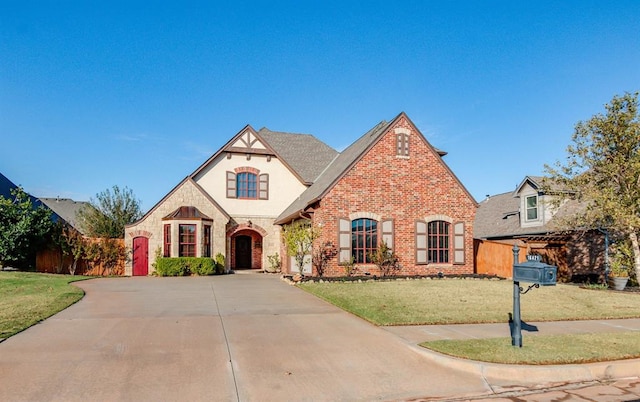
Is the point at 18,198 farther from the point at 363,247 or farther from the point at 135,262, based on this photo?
the point at 363,247

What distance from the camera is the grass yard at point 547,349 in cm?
726

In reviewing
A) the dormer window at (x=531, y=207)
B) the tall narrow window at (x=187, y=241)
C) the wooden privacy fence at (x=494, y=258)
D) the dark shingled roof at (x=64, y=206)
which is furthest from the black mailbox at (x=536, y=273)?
the dark shingled roof at (x=64, y=206)

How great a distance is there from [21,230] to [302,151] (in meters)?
16.5

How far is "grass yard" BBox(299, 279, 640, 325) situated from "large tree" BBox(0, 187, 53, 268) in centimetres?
1487

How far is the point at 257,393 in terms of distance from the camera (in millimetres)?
5988

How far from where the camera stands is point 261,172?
96.1ft

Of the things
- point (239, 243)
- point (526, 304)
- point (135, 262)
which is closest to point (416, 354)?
point (526, 304)

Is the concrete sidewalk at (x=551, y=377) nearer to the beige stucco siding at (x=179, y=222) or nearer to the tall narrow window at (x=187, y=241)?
the tall narrow window at (x=187, y=241)

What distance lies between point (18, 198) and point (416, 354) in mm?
24400

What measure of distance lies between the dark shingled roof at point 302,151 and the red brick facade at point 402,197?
7929 mm

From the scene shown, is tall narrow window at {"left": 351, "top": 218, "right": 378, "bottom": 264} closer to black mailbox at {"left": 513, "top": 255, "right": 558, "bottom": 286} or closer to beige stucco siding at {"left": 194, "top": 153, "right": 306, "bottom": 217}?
beige stucco siding at {"left": 194, "top": 153, "right": 306, "bottom": 217}

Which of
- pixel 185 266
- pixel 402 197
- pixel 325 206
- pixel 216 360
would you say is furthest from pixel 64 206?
pixel 216 360

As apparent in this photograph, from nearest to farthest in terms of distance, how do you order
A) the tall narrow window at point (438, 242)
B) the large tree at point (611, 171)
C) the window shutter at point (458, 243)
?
the large tree at point (611, 171) < the tall narrow window at point (438, 242) < the window shutter at point (458, 243)

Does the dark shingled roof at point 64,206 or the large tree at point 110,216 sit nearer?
the large tree at point 110,216
